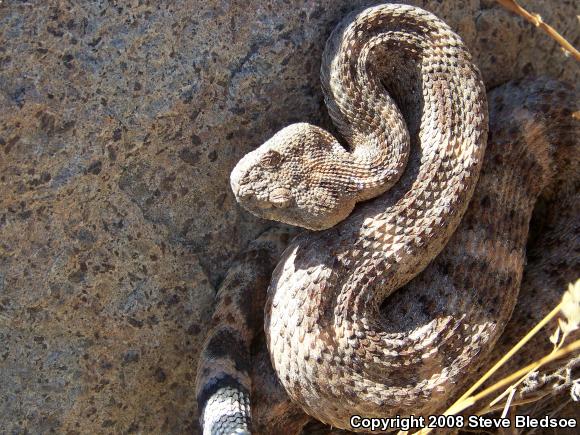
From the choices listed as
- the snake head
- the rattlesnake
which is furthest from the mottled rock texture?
the snake head

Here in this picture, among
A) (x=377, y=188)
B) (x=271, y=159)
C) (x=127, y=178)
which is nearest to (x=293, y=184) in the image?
(x=271, y=159)

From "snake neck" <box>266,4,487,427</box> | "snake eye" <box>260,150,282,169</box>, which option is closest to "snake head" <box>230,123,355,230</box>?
"snake eye" <box>260,150,282,169</box>

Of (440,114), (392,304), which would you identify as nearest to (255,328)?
(392,304)

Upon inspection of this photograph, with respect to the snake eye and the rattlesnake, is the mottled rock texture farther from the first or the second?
the snake eye

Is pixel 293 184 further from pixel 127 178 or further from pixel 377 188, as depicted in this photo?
pixel 127 178

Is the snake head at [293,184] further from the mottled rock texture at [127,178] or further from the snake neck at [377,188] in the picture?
the mottled rock texture at [127,178]
